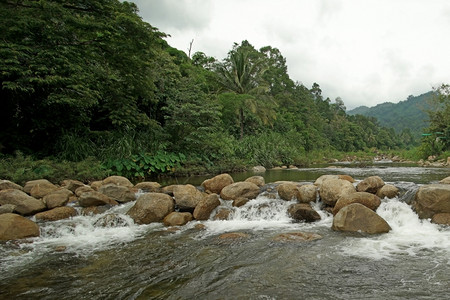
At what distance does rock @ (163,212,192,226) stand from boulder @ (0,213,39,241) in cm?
240

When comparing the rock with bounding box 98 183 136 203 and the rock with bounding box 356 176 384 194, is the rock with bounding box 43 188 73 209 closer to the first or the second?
the rock with bounding box 98 183 136 203

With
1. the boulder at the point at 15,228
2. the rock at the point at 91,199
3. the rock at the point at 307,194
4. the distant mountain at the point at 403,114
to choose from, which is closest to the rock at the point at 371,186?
the rock at the point at 307,194

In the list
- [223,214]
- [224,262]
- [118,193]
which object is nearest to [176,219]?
[223,214]

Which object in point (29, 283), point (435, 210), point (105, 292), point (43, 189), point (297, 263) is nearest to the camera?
point (105, 292)

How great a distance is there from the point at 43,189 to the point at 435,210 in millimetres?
8825

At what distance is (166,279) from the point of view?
11.3ft

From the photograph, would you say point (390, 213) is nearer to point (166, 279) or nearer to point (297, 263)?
point (297, 263)

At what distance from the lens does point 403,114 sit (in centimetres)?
11081

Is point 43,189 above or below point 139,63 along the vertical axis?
below

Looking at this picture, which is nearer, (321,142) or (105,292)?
(105,292)

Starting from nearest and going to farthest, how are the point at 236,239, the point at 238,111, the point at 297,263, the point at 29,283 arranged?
the point at 29,283, the point at 297,263, the point at 236,239, the point at 238,111

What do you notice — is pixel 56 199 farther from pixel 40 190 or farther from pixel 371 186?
pixel 371 186

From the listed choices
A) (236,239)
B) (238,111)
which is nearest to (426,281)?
(236,239)

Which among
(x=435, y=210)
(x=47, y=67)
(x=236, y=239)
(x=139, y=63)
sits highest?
(x=139, y=63)
